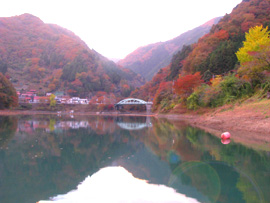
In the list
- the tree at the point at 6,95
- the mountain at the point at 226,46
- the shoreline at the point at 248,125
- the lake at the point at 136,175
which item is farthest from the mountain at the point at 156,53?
the lake at the point at 136,175

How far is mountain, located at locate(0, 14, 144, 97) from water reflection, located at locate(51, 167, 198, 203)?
3162 inches

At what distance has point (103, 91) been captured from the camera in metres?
89.0

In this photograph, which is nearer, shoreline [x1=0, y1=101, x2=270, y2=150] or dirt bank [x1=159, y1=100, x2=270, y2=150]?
shoreline [x1=0, y1=101, x2=270, y2=150]

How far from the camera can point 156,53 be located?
14788 cm

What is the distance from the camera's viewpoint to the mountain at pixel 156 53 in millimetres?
141875

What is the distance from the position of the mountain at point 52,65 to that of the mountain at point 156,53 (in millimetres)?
26138

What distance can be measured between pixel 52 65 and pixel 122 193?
10645 cm

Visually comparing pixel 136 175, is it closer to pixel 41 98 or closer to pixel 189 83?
pixel 189 83

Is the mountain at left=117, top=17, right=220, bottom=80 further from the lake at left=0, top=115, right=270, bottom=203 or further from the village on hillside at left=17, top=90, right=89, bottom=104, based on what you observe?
the lake at left=0, top=115, right=270, bottom=203

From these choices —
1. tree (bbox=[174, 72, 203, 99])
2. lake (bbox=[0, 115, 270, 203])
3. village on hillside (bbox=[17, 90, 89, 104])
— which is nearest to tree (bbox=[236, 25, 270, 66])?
tree (bbox=[174, 72, 203, 99])

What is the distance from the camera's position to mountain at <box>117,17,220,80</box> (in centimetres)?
14188

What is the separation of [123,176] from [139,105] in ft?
207

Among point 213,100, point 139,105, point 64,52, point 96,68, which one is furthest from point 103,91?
point 213,100

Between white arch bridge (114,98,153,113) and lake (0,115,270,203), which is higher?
lake (0,115,270,203)
